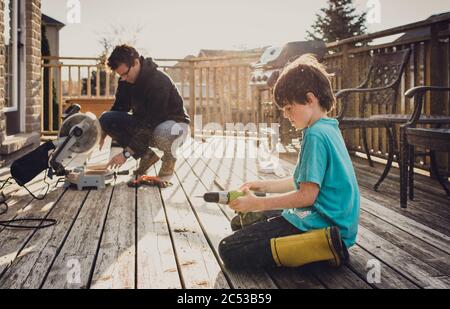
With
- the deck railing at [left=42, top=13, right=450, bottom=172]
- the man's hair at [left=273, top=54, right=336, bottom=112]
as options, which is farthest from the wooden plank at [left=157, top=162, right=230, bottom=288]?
the deck railing at [left=42, top=13, right=450, bottom=172]

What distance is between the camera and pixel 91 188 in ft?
12.1

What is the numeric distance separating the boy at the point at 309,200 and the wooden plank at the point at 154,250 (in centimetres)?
23

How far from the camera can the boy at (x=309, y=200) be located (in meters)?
1.80

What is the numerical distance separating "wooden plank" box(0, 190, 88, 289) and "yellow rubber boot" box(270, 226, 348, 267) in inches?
33.4

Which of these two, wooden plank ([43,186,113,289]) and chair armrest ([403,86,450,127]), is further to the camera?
chair armrest ([403,86,450,127])

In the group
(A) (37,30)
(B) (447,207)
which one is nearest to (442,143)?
(B) (447,207)

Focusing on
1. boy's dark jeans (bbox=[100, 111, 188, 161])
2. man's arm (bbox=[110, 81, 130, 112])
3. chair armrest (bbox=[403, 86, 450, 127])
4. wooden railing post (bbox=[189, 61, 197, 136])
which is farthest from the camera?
wooden railing post (bbox=[189, 61, 197, 136])

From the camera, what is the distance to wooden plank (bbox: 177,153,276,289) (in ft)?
5.81

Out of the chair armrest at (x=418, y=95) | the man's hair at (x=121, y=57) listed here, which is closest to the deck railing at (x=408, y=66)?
the chair armrest at (x=418, y=95)

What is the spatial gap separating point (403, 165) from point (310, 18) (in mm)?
24195

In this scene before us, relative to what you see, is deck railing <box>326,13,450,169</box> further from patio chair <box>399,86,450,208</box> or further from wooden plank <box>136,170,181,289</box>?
wooden plank <box>136,170,181,289</box>

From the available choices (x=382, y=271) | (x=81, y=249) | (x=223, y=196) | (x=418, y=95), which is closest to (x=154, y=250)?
(x=81, y=249)

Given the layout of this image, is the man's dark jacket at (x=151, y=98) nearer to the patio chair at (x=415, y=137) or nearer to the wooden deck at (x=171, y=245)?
the wooden deck at (x=171, y=245)

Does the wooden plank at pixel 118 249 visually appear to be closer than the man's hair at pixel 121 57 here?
Yes
